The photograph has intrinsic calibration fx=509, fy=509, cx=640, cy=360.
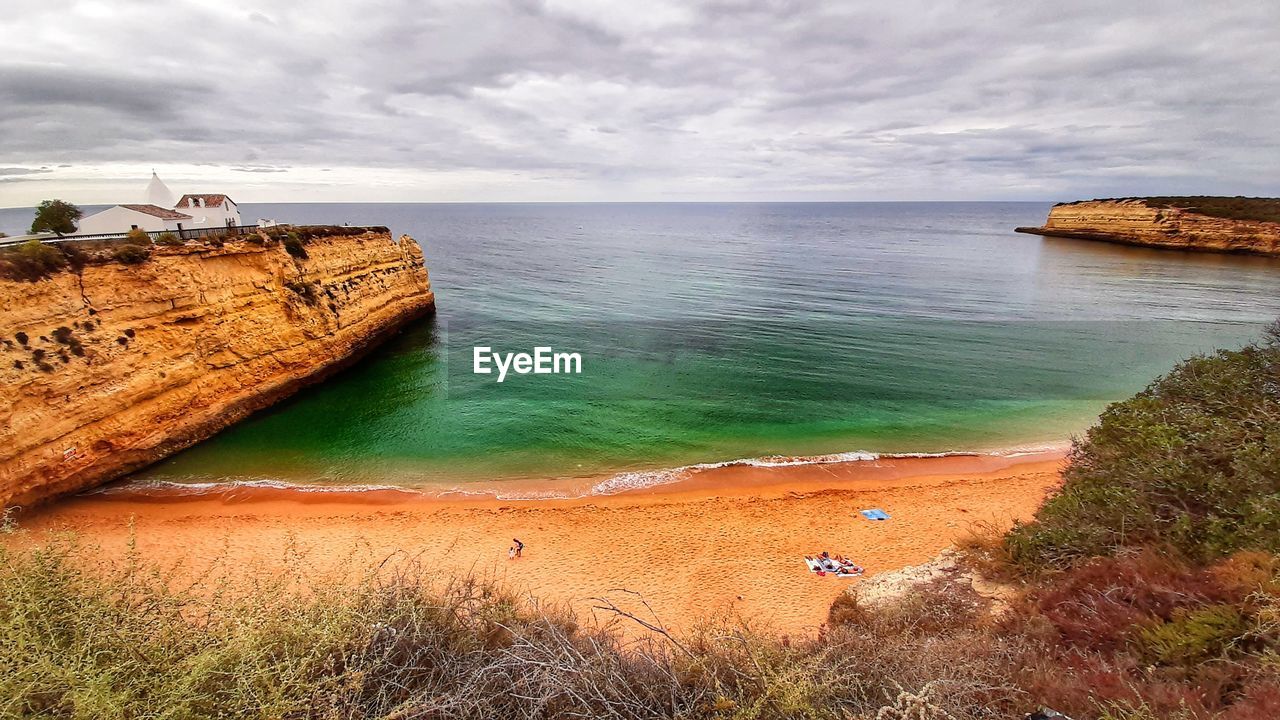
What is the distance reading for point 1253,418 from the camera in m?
8.86

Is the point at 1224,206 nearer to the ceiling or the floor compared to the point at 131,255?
nearer to the ceiling

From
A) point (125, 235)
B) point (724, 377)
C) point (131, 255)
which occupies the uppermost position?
point (125, 235)

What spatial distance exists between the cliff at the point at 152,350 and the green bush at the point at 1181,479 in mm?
24662

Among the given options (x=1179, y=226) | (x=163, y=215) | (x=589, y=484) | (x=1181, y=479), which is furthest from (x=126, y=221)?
(x=1179, y=226)

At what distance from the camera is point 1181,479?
8203mm

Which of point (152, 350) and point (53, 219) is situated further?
point (53, 219)

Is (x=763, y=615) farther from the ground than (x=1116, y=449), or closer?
closer

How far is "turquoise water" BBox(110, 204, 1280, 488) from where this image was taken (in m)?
19.5

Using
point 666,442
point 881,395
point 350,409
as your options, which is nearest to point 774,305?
point 881,395

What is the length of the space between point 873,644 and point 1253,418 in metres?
8.52

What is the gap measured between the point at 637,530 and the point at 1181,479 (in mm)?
11466

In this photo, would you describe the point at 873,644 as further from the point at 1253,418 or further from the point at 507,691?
the point at 1253,418

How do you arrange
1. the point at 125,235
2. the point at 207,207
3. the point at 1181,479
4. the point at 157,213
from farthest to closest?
the point at 207,207 < the point at 157,213 < the point at 125,235 < the point at 1181,479

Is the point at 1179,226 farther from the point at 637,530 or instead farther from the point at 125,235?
the point at 125,235
